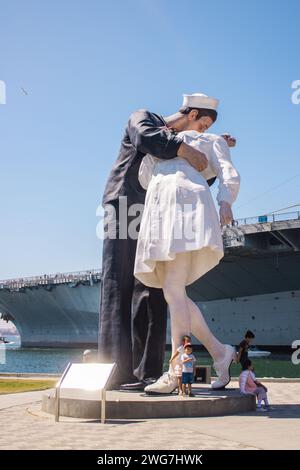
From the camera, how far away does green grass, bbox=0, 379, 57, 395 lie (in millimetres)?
12602

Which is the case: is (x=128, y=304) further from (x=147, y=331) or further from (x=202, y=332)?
(x=202, y=332)

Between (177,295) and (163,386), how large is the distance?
1.12m

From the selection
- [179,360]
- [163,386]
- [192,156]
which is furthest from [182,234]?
[163,386]

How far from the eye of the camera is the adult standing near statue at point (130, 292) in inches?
319

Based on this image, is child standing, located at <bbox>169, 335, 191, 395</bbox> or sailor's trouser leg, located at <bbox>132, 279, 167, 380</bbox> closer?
child standing, located at <bbox>169, 335, 191, 395</bbox>

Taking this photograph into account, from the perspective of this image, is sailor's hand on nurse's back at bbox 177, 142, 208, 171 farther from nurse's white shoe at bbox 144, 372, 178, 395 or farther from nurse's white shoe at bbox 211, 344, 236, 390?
nurse's white shoe at bbox 144, 372, 178, 395

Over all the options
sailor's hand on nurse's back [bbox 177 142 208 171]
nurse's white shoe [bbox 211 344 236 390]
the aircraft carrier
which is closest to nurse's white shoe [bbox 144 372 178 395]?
nurse's white shoe [bbox 211 344 236 390]

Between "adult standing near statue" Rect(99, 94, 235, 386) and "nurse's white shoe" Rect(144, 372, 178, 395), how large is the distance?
645mm

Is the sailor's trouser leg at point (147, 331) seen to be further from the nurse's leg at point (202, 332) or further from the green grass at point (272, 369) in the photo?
the green grass at point (272, 369)

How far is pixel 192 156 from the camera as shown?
24.5 feet

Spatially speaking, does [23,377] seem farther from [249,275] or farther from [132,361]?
[249,275]

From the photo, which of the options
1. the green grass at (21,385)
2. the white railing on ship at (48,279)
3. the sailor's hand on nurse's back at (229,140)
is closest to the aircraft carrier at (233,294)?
the white railing on ship at (48,279)

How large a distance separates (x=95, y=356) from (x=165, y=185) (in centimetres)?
306
